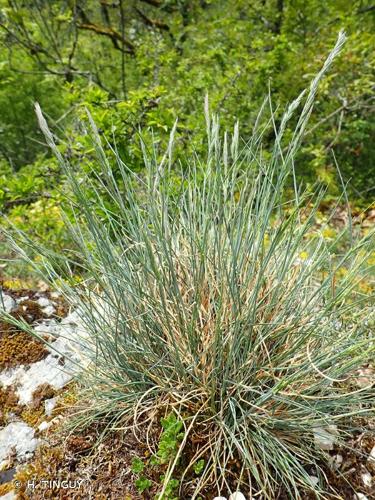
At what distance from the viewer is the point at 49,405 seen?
148cm

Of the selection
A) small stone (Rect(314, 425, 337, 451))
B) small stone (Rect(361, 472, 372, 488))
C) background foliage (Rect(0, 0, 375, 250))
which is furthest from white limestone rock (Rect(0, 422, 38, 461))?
background foliage (Rect(0, 0, 375, 250))

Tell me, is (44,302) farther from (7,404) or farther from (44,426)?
(44,426)

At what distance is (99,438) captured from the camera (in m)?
1.21

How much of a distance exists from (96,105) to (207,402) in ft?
5.98

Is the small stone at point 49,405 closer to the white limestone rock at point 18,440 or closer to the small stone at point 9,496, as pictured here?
the white limestone rock at point 18,440

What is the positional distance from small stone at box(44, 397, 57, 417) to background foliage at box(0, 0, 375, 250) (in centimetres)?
131

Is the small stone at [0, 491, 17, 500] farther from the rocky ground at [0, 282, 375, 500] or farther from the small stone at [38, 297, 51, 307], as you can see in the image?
the small stone at [38, 297, 51, 307]

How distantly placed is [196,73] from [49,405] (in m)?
3.63

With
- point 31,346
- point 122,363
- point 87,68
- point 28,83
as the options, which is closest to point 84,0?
point 87,68

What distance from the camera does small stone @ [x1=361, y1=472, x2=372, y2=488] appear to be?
4.02 feet

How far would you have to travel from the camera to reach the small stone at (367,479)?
122 centimetres

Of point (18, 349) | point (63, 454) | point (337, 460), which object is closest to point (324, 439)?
point (337, 460)

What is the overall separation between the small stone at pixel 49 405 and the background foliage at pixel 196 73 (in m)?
1.31

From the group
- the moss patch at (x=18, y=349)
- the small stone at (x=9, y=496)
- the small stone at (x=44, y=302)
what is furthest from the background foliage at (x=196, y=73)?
the small stone at (x=9, y=496)
